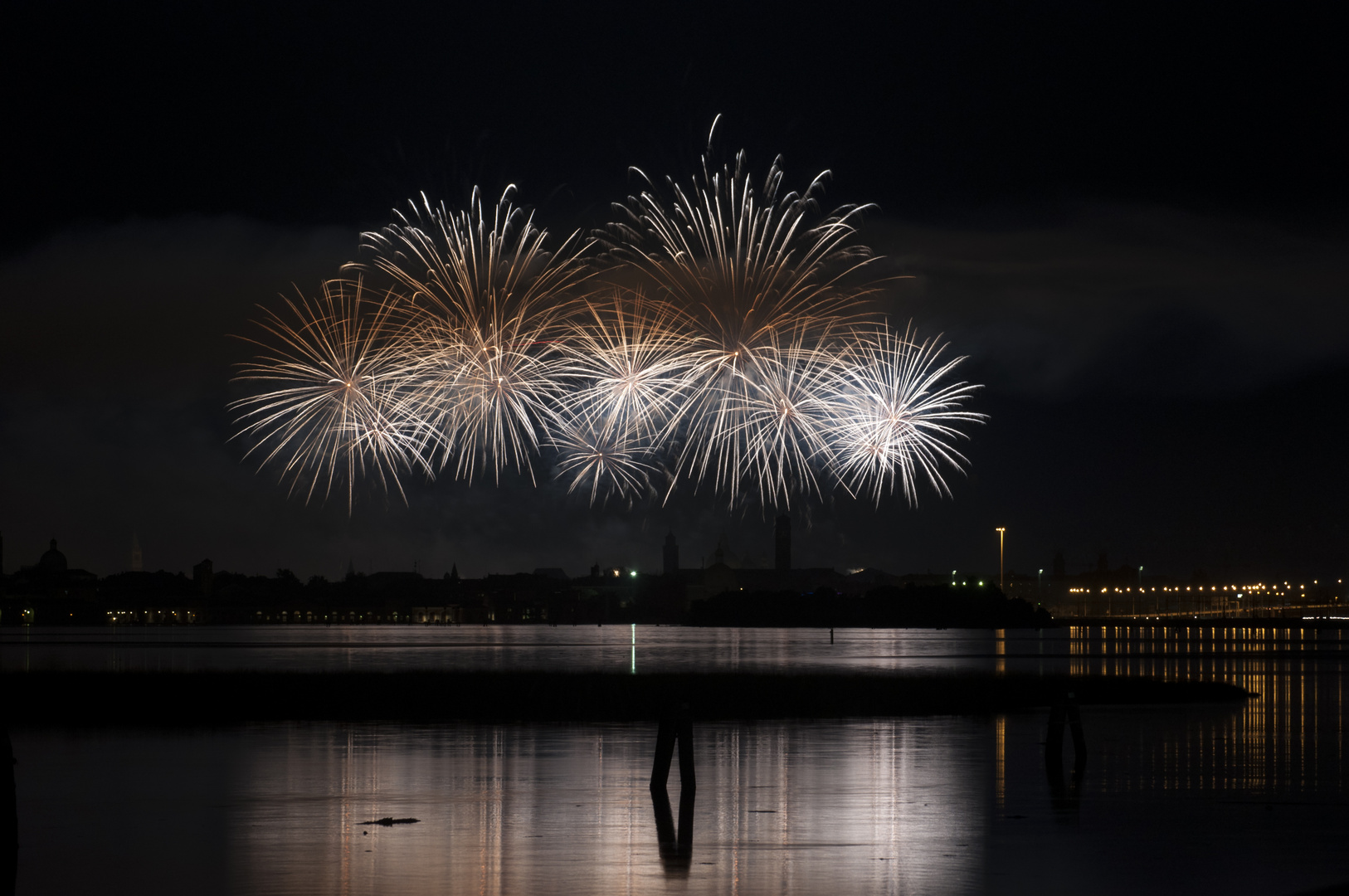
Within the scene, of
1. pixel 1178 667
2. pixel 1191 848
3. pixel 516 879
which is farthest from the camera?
pixel 1178 667

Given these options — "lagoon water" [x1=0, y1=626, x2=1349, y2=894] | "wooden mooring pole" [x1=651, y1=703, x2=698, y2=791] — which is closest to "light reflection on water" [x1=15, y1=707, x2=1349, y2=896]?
"lagoon water" [x1=0, y1=626, x2=1349, y2=894]

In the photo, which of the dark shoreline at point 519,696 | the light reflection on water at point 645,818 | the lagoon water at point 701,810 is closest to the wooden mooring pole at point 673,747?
the light reflection on water at point 645,818

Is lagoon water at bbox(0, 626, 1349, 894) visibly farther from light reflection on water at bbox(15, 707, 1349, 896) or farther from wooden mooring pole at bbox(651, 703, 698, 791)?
wooden mooring pole at bbox(651, 703, 698, 791)

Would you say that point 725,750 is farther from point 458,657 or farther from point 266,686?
point 458,657

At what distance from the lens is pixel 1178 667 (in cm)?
8800

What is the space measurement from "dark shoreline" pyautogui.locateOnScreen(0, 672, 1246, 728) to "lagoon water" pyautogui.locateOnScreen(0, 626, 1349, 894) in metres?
Answer: 3.59

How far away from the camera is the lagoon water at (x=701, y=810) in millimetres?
18188

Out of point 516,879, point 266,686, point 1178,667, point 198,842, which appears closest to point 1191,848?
point 516,879

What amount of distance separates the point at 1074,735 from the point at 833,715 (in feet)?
55.2

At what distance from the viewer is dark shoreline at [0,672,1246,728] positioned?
1837 inches

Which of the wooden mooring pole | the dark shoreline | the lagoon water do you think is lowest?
the dark shoreline

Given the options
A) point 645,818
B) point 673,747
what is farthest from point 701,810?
point 673,747

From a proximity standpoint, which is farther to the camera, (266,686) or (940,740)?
(266,686)

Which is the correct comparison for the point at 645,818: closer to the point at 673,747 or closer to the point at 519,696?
the point at 673,747
